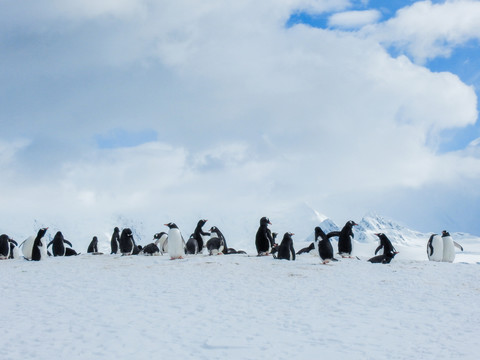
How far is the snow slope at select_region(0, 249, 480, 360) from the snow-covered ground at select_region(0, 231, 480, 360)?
20mm

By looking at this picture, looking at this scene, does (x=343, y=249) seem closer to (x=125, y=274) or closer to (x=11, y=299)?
(x=125, y=274)

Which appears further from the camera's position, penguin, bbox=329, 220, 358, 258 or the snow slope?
penguin, bbox=329, 220, 358, 258

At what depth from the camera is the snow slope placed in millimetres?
6793

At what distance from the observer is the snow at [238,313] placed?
6793 millimetres

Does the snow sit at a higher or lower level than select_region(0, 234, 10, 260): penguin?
lower

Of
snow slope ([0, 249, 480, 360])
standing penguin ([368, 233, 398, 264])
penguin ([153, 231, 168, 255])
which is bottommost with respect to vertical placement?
snow slope ([0, 249, 480, 360])

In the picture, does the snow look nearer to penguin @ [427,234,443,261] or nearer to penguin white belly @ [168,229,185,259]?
penguin white belly @ [168,229,185,259]

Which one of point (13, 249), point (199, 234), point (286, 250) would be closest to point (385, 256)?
point (286, 250)

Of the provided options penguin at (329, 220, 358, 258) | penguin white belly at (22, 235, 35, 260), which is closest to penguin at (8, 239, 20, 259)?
penguin white belly at (22, 235, 35, 260)

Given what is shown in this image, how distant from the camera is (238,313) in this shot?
28.4 ft

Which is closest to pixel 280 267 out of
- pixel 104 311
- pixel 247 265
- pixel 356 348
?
pixel 247 265

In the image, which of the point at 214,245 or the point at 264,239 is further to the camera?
the point at 264,239

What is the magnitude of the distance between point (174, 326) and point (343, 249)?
12.3 m

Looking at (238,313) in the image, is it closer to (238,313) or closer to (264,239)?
(238,313)
